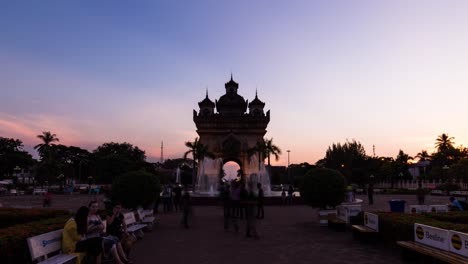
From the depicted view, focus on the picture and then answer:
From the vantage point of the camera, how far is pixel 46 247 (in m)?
7.68

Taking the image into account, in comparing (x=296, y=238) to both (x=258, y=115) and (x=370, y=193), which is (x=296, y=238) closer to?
(x=370, y=193)

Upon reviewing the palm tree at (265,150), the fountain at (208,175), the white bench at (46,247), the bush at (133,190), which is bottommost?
the white bench at (46,247)

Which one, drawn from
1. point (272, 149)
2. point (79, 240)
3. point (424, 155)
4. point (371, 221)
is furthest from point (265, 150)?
point (424, 155)

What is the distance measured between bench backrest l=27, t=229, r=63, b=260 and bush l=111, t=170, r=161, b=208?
10.3 m

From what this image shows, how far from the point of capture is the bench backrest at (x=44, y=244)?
7.08 metres

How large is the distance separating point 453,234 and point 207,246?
6.39m

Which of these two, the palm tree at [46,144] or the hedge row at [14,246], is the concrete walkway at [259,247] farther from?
the palm tree at [46,144]

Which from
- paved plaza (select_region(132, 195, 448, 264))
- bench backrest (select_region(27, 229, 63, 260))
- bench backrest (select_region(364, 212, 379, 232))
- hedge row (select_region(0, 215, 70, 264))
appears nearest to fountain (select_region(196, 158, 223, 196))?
paved plaza (select_region(132, 195, 448, 264))

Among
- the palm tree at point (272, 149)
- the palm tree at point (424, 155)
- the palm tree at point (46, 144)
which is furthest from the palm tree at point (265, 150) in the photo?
the palm tree at point (424, 155)

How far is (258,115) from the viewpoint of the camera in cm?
6028

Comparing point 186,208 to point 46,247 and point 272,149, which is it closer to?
point 46,247

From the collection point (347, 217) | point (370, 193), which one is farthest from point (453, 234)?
point (370, 193)

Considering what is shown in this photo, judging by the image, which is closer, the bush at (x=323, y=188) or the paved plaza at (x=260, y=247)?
the paved plaza at (x=260, y=247)

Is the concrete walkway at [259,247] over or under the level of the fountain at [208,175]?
under
